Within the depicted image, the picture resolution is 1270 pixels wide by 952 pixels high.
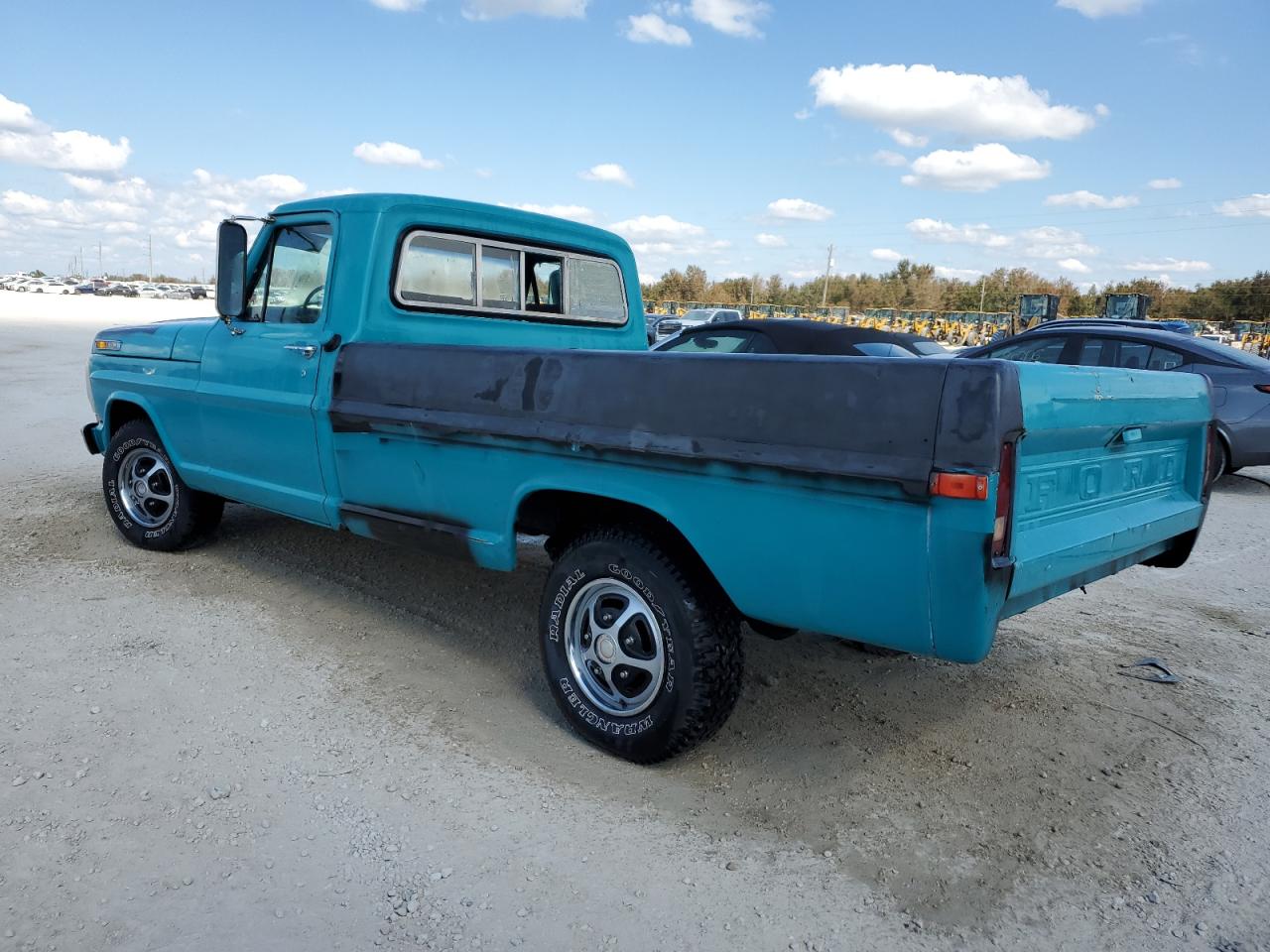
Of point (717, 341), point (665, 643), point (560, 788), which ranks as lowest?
point (560, 788)

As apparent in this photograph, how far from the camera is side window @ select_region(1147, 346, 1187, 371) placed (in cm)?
800

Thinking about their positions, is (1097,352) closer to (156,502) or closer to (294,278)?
(294,278)

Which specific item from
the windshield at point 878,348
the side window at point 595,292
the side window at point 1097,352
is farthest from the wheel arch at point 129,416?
the side window at point 1097,352

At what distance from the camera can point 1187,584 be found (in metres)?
5.46

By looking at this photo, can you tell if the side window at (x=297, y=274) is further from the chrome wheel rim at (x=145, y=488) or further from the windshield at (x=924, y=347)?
the windshield at (x=924, y=347)

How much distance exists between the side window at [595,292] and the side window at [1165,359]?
5.40m

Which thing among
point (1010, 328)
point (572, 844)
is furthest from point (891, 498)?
point (1010, 328)

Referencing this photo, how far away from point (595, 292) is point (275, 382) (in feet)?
5.77

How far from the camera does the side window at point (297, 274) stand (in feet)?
14.0

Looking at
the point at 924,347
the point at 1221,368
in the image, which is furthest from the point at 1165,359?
the point at 924,347

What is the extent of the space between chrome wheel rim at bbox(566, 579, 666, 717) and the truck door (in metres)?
1.54

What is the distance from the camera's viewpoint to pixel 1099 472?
299 cm

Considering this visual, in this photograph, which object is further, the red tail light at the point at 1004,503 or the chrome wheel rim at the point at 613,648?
the chrome wheel rim at the point at 613,648

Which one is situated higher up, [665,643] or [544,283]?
[544,283]
